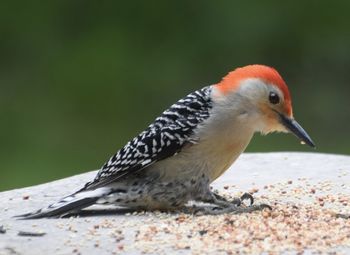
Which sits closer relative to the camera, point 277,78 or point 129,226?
point 129,226

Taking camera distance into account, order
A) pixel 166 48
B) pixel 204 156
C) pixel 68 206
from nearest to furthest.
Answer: pixel 68 206 → pixel 204 156 → pixel 166 48

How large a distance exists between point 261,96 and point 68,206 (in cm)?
132

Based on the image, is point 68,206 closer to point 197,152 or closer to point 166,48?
point 197,152

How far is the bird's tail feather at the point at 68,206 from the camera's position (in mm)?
5578

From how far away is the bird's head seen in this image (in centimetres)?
574

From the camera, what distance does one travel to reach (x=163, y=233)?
16.7 feet

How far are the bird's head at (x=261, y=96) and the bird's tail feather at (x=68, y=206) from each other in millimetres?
977

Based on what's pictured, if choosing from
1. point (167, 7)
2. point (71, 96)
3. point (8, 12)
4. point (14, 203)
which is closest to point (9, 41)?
point (8, 12)

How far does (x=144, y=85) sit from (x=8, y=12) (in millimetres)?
2326

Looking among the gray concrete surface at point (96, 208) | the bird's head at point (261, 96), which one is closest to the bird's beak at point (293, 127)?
the bird's head at point (261, 96)

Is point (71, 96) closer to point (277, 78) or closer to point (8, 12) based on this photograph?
point (8, 12)

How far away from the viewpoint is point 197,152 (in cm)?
572

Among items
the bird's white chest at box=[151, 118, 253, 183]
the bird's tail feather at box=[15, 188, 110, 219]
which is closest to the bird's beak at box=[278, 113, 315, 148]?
the bird's white chest at box=[151, 118, 253, 183]

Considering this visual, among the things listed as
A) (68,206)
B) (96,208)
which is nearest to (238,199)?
(96,208)
